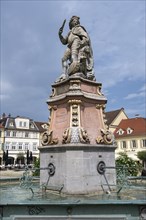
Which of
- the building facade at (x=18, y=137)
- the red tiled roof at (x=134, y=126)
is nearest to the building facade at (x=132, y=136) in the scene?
the red tiled roof at (x=134, y=126)

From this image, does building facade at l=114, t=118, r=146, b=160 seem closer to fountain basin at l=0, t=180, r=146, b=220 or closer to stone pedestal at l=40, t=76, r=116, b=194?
stone pedestal at l=40, t=76, r=116, b=194

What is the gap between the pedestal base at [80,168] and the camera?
7.36 metres

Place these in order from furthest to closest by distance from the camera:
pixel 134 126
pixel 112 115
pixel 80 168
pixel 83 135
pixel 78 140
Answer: pixel 112 115, pixel 134 126, pixel 83 135, pixel 78 140, pixel 80 168

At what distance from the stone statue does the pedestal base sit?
260 cm

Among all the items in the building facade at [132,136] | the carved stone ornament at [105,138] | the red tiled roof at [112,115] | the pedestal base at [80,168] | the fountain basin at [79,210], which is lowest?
the fountain basin at [79,210]

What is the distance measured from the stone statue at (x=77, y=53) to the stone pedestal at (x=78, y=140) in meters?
0.48

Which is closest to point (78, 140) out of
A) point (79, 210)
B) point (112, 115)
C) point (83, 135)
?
point (83, 135)

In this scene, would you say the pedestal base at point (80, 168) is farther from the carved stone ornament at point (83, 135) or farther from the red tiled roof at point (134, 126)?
the red tiled roof at point (134, 126)

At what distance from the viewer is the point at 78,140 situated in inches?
296

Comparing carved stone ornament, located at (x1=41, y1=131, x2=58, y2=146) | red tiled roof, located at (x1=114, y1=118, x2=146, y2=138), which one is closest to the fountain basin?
carved stone ornament, located at (x1=41, y1=131, x2=58, y2=146)

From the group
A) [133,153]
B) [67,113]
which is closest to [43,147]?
[67,113]

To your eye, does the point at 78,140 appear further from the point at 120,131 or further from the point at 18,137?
the point at 18,137

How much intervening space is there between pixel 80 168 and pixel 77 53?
3954mm

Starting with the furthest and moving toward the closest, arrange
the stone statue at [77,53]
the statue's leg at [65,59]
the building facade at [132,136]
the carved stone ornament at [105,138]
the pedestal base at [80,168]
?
the building facade at [132,136] < the statue's leg at [65,59] < the stone statue at [77,53] < the carved stone ornament at [105,138] < the pedestal base at [80,168]
